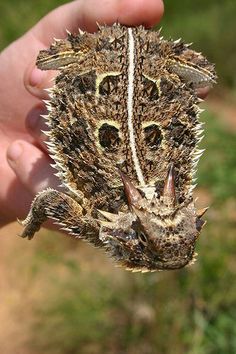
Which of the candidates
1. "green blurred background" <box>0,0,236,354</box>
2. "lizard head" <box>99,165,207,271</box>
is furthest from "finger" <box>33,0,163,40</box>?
"green blurred background" <box>0,0,236,354</box>

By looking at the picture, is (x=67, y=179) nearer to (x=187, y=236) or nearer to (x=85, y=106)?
(x=85, y=106)

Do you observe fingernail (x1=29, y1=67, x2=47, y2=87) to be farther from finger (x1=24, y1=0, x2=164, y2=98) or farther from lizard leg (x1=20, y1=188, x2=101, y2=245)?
lizard leg (x1=20, y1=188, x2=101, y2=245)

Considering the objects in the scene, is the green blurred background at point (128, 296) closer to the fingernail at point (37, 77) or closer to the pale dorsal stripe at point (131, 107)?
the fingernail at point (37, 77)

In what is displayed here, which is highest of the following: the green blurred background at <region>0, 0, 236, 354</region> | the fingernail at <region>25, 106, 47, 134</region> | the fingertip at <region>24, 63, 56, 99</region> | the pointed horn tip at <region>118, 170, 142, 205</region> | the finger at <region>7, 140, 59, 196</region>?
the fingertip at <region>24, 63, 56, 99</region>

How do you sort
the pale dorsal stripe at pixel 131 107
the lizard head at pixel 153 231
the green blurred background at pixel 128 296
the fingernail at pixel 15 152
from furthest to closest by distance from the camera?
the green blurred background at pixel 128 296 → the fingernail at pixel 15 152 → the pale dorsal stripe at pixel 131 107 → the lizard head at pixel 153 231

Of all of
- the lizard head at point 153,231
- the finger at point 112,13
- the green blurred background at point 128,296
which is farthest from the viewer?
the green blurred background at point 128,296

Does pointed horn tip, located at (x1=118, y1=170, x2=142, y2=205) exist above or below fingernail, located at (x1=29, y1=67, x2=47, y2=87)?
below

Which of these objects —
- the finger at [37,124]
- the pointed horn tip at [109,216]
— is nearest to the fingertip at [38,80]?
the finger at [37,124]
